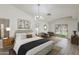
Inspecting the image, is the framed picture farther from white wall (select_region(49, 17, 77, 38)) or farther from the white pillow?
white wall (select_region(49, 17, 77, 38))

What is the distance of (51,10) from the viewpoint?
204 cm

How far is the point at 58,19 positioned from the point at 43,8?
37cm

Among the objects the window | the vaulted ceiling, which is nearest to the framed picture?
the vaulted ceiling

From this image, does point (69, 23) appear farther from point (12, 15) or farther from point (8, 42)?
point (8, 42)

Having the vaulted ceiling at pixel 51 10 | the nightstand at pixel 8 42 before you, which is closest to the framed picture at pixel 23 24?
the vaulted ceiling at pixel 51 10

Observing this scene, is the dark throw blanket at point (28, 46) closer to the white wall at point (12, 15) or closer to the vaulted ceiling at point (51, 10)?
the white wall at point (12, 15)

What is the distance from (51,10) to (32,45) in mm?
784

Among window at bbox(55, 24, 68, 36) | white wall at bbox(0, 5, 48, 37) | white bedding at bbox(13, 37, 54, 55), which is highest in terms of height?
white wall at bbox(0, 5, 48, 37)

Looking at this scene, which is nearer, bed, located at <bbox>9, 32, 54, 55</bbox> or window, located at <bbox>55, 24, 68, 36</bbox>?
bed, located at <bbox>9, 32, 54, 55</bbox>

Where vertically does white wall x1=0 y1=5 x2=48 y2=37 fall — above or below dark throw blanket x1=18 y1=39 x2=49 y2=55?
above

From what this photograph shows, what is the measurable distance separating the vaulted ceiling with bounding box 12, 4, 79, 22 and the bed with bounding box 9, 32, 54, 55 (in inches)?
17.7

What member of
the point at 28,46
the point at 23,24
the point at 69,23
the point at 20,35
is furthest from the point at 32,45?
the point at 69,23

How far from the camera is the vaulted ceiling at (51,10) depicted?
2.00 m

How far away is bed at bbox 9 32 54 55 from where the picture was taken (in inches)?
76.5
